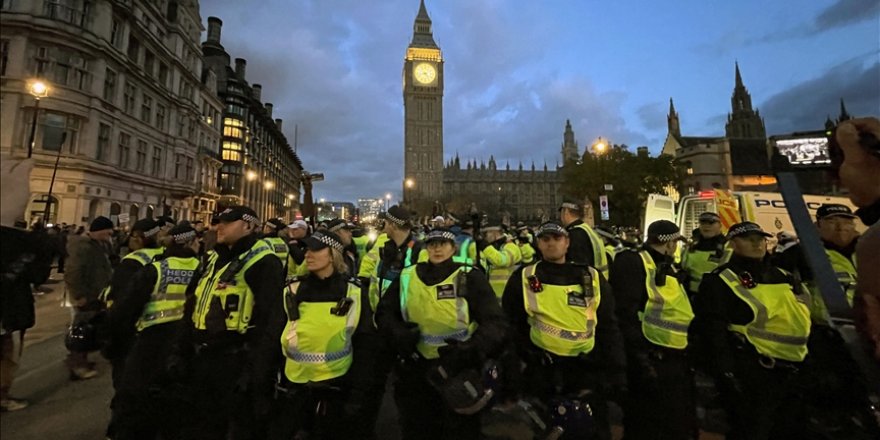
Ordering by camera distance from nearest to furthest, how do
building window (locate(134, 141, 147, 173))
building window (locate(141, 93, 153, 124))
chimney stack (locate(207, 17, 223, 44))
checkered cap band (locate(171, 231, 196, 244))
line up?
checkered cap band (locate(171, 231, 196, 244)) < building window (locate(134, 141, 147, 173)) < building window (locate(141, 93, 153, 124)) < chimney stack (locate(207, 17, 223, 44))

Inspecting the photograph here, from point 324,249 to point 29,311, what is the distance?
406 centimetres

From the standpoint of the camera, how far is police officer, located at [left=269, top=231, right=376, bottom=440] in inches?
111

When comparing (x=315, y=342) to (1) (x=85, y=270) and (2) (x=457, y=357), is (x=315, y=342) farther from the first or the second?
(1) (x=85, y=270)

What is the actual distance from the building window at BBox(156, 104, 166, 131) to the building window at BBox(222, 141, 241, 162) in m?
17.3

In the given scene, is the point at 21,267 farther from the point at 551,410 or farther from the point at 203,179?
the point at 203,179

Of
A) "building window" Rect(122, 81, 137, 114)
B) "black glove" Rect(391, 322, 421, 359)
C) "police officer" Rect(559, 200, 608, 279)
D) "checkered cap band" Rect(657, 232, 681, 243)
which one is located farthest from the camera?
"building window" Rect(122, 81, 137, 114)

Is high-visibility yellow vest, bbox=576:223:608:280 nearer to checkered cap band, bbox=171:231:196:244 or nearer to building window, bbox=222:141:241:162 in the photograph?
checkered cap band, bbox=171:231:196:244

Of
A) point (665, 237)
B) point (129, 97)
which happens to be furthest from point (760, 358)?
point (129, 97)

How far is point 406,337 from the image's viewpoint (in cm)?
305

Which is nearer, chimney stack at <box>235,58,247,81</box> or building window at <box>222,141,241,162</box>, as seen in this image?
building window at <box>222,141,241,162</box>

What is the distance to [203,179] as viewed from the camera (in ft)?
125

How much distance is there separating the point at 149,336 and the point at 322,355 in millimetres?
1886

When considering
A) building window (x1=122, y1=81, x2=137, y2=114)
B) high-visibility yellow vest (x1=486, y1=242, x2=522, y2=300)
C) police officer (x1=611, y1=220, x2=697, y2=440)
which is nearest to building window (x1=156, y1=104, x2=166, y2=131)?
building window (x1=122, y1=81, x2=137, y2=114)

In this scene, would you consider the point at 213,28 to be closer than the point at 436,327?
No
